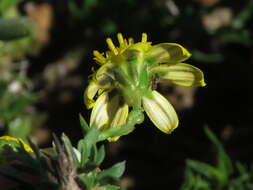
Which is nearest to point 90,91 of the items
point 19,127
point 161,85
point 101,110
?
point 101,110

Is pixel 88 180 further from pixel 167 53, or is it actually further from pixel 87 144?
pixel 167 53

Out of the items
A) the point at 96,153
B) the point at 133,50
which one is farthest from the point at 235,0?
the point at 96,153

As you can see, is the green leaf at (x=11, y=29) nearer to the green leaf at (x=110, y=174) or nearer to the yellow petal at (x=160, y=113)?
the yellow petal at (x=160, y=113)

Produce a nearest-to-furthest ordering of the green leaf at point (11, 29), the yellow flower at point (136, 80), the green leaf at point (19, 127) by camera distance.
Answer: the yellow flower at point (136, 80) < the green leaf at point (11, 29) < the green leaf at point (19, 127)

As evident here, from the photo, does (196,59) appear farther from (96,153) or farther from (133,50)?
(96,153)

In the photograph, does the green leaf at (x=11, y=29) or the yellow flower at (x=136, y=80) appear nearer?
the yellow flower at (x=136, y=80)

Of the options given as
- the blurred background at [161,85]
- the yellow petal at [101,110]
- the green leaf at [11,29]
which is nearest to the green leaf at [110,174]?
the yellow petal at [101,110]
